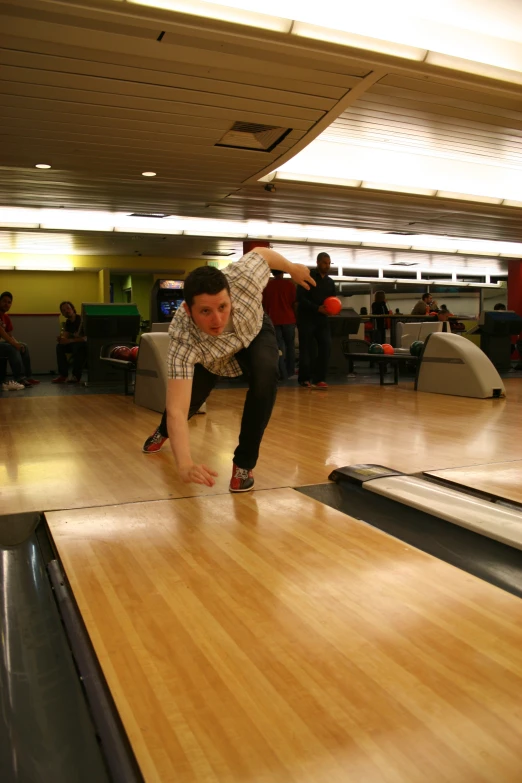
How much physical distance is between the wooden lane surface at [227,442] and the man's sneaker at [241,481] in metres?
0.07

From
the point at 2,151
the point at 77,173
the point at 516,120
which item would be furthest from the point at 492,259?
the point at 2,151

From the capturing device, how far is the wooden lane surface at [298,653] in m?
0.91

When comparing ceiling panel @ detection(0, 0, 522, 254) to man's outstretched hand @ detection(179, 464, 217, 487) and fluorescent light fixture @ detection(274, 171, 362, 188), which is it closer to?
fluorescent light fixture @ detection(274, 171, 362, 188)

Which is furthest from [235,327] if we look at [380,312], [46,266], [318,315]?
[46,266]

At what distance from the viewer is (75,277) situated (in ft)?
49.2

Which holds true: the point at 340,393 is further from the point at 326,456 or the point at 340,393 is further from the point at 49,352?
the point at 49,352

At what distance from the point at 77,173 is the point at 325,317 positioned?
3.09 meters

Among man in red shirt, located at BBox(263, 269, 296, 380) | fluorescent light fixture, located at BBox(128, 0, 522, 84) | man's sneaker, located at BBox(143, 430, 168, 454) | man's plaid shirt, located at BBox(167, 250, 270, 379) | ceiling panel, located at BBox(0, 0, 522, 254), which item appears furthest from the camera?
man in red shirt, located at BBox(263, 269, 296, 380)

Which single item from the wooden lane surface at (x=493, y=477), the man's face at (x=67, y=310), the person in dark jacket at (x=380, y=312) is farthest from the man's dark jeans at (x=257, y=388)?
the person in dark jacket at (x=380, y=312)

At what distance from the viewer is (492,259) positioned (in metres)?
14.6

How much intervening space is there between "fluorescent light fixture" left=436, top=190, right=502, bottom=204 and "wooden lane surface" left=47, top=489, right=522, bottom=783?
7.13 metres

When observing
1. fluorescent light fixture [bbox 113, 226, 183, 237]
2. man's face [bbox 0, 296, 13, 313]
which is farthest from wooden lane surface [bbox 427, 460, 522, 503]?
fluorescent light fixture [bbox 113, 226, 183, 237]

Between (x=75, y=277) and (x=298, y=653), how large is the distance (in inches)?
581

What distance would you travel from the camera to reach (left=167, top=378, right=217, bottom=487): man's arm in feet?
5.48
